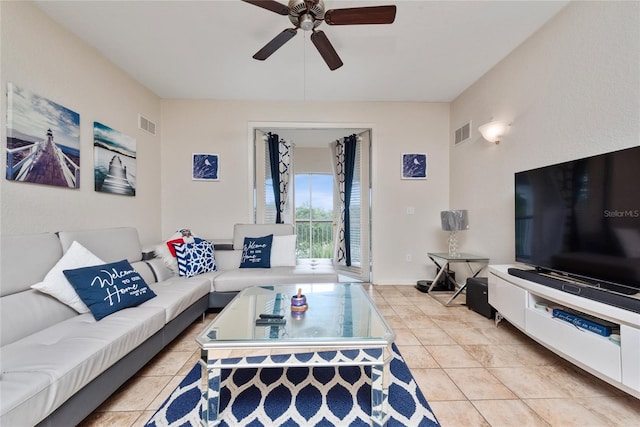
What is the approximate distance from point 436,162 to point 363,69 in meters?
1.80

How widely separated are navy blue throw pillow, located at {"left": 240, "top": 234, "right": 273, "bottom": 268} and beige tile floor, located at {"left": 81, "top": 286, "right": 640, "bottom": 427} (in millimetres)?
855

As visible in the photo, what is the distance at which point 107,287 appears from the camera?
170cm

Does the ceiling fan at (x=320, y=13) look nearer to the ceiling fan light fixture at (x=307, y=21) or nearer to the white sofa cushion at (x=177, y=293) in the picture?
the ceiling fan light fixture at (x=307, y=21)

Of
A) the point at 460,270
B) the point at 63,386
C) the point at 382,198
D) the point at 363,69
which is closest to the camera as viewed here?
the point at 63,386

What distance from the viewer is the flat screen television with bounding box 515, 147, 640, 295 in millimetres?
1465

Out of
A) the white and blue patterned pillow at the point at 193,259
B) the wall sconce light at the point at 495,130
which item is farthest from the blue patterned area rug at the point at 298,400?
the wall sconce light at the point at 495,130

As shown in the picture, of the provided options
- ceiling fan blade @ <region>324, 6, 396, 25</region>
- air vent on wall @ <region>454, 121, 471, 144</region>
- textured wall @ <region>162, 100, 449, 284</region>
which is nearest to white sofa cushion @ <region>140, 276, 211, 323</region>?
textured wall @ <region>162, 100, 449, 284</region>

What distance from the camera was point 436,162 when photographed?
3.91 m

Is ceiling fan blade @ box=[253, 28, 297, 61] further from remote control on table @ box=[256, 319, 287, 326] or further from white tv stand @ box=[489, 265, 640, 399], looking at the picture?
white tv stand @ box=[489, 265, 640, 399]

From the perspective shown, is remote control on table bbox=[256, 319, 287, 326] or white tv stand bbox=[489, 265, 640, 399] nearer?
white tv stand bbox=[489, 265, 640, 399]

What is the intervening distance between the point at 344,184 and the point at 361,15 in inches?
125

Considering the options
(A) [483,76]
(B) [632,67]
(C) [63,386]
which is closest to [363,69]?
(A) [483,76]

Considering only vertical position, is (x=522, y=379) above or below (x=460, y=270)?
below

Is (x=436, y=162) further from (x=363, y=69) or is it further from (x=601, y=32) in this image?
(x=601, y=32)
